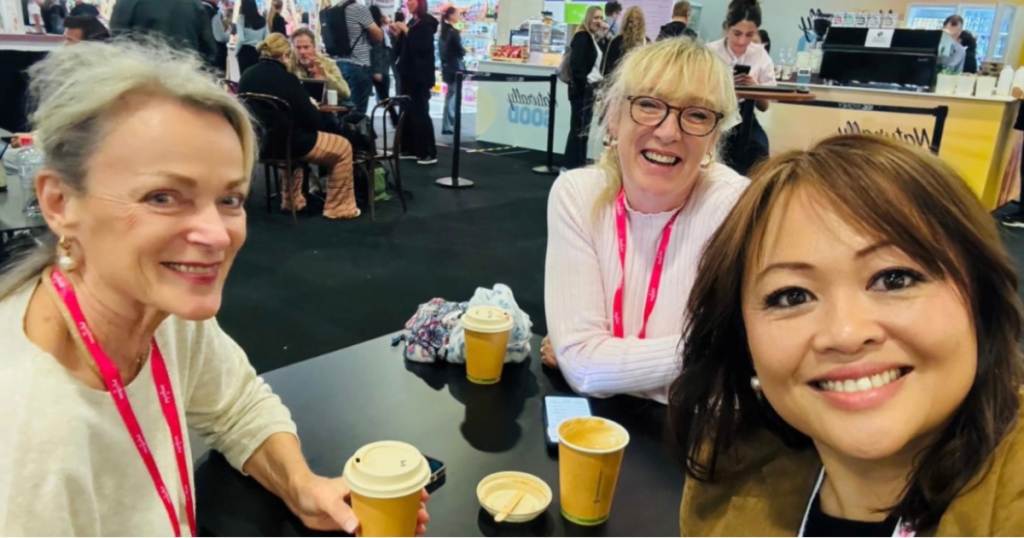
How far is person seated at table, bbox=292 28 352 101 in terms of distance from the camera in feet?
21.0

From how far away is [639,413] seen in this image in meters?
1.36

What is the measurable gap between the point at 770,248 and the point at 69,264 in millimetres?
915

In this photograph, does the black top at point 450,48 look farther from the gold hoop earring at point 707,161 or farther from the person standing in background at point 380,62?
the gold hoop earring at point 707,161

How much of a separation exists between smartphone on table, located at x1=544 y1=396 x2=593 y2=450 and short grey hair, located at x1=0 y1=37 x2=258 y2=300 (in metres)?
0.64

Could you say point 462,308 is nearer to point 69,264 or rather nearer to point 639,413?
point 639,413

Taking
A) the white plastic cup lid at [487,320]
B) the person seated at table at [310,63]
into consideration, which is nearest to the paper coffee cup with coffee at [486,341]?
the white plastic cup lid at [487,320]

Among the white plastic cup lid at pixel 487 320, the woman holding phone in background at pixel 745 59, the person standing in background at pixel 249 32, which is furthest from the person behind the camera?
the person standing in background at pixel 249 32

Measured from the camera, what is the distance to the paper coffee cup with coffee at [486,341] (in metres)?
1.36

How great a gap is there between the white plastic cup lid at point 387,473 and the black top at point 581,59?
683 cm

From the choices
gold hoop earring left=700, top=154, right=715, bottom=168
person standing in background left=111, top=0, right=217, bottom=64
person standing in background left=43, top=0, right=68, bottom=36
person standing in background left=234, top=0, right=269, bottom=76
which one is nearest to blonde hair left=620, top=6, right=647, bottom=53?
person standing in background left=111, top=0, right=217, bottom=64

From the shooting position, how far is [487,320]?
1381 millimetres

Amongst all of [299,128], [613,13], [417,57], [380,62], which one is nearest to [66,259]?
[299,128]

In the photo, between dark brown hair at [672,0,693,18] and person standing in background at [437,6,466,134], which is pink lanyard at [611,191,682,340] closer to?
dark brown hair at [672,0,693,18]

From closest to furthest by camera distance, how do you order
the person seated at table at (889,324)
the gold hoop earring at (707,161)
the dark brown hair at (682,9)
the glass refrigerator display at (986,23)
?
the person seated at table at (889,324), the gold hoop earring at (707,161), the dark brown hair at (682,9), the glass refrigerator display at (986,23)
